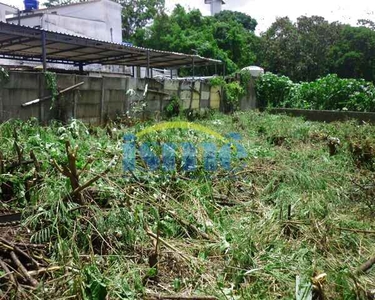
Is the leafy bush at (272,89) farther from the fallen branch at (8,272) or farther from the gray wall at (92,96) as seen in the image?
the fallen branch at (8,272)

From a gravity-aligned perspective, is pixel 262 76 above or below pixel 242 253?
above

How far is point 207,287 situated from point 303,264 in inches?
28.0

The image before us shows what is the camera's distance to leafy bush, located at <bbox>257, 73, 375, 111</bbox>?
1150cm

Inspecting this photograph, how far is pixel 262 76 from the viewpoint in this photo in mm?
14086

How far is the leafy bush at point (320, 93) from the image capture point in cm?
1150

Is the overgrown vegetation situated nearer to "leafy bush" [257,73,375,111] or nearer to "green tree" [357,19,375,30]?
"leafy bush" [257,73,375,111]

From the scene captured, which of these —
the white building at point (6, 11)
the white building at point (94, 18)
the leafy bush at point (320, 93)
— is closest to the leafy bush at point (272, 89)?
the leafy bush at point (320, 93)


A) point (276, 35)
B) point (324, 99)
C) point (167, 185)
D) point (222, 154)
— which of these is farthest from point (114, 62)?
point (276, 35)

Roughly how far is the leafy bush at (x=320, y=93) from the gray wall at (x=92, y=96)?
422cm

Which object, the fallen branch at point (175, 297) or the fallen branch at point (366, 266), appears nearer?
the fallen branch at point (175, 297)

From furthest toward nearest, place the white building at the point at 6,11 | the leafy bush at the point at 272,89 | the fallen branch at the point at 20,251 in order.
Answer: the white building at the point at 6,11
the leafy bush at the point at 272,89
the fallen branch at the point at 20,251

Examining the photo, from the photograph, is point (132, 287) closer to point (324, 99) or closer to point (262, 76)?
point (324, 99)

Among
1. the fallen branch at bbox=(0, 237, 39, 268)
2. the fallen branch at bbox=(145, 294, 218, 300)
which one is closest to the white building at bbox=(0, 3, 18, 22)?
the fallen branch at bbox=(0, 237, 39, 268)

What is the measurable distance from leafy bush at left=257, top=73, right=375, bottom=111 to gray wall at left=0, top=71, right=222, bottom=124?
4219 mm
